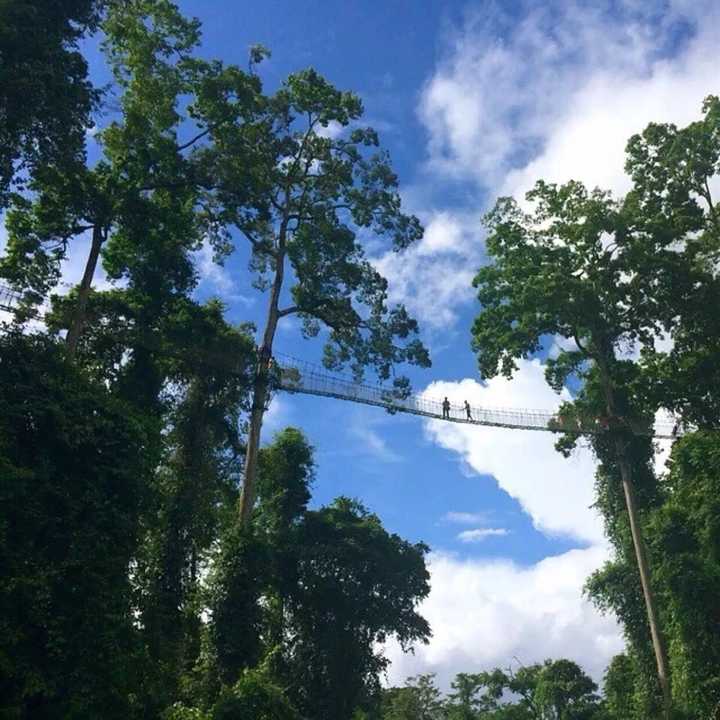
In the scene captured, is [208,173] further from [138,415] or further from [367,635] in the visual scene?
[367,635]

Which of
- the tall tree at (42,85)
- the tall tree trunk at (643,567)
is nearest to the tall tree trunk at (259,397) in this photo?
the tall tree at (42,85)

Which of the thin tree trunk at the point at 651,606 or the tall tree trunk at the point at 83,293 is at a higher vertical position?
the tall tree trunk at the point at 83,293

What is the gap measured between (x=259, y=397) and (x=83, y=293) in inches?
208

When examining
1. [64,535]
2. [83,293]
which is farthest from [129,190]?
[64,535]

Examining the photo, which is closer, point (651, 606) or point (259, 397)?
point (259, 397)

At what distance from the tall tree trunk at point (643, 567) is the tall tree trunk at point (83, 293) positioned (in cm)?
1643

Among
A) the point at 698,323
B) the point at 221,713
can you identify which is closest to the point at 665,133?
the point at 698,323

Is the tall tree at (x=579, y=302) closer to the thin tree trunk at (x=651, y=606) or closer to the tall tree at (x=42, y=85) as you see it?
the thin tree trunk at (x=651, y=606)

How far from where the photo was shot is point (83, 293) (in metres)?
17.3

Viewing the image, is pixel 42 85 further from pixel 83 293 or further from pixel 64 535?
pixel 64 535

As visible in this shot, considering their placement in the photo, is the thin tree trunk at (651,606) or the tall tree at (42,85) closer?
the tall tree at (42,85)

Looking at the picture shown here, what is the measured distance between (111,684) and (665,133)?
77.7ft

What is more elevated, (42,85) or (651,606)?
(42,85)

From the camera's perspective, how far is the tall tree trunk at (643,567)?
2144cm
